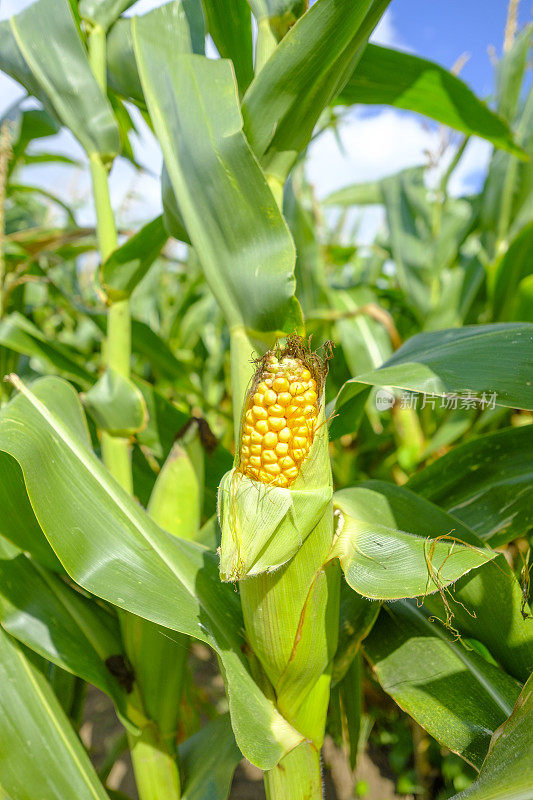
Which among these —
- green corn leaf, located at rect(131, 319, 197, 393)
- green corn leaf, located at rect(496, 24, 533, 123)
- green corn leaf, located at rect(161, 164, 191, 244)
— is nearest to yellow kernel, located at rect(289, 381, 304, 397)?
green corn leaf, located at rect(161, 164, 191, 244)

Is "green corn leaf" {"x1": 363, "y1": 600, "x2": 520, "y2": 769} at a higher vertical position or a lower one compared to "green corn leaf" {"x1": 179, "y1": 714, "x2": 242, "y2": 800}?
higher

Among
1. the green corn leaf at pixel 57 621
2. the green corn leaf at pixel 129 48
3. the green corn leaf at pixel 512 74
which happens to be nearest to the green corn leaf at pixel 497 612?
the green corn leaf at pixel 57 621

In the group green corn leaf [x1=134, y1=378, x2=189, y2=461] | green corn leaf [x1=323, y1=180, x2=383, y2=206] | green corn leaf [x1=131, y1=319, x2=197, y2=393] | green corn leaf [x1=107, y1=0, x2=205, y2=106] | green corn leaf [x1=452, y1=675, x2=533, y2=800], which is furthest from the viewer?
green corn leaf [x1=323, y1=180, x2=383, y2=206]

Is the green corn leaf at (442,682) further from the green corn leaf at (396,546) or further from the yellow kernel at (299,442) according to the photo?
the yellow kernel at (299,442)

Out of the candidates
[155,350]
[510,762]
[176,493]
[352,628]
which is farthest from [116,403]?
[510,762]

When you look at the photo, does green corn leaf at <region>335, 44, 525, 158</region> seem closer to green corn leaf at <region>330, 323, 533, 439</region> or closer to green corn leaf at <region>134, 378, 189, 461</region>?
green corn leaf at <region>330, 323, 533, 439</region>

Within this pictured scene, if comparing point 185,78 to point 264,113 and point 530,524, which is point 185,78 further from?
point 530,524
